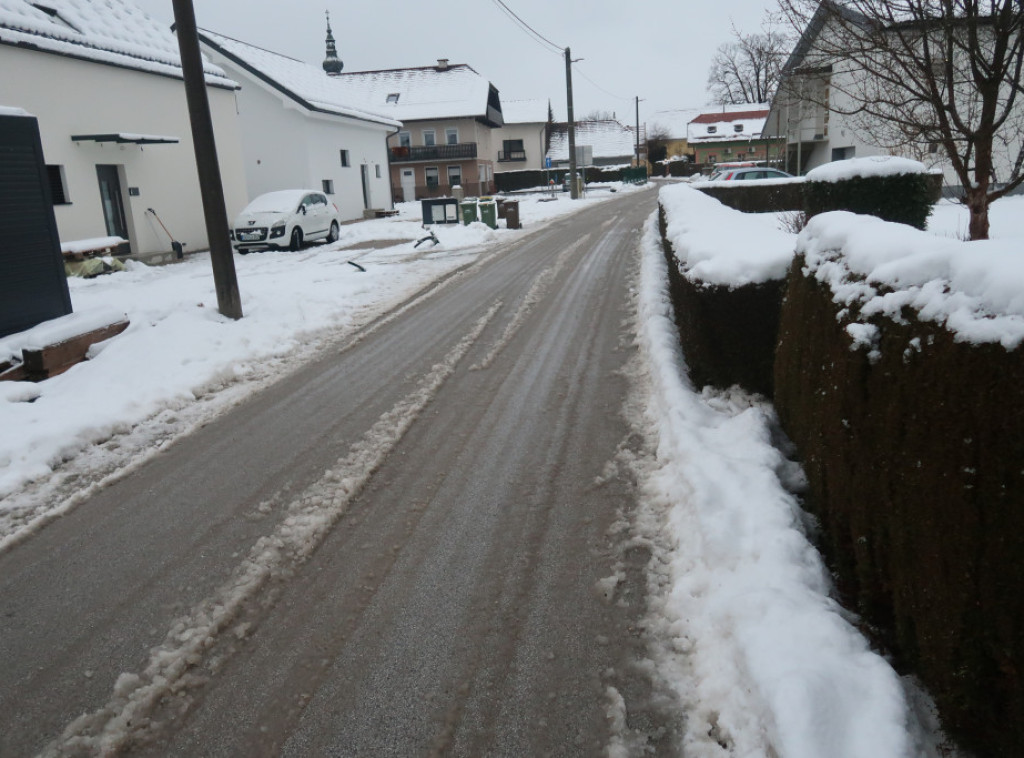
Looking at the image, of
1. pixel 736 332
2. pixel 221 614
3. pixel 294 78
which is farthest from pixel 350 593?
pixel 294 78

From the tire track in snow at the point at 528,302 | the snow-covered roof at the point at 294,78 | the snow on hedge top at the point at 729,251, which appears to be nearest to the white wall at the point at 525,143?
the snow-covered roof at the point at 294,78

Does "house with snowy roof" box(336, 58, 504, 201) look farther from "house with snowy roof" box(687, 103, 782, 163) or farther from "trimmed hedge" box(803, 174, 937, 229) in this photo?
"trimmed hedge" box(803, 174, 937, 229)

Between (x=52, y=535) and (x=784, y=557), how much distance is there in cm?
417

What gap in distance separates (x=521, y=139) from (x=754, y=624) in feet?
224

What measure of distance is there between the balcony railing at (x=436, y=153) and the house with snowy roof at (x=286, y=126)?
1938 cm

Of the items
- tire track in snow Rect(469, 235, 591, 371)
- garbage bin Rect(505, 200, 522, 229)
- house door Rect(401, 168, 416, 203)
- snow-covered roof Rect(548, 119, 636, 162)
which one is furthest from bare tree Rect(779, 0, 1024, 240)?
snow-covered roof Rect(548, 119, 636, 162)

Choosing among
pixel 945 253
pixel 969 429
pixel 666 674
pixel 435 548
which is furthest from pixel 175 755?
pixel 945 253

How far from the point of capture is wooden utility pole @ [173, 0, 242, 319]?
9.28 metres

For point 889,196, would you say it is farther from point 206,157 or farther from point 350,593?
point 350,593

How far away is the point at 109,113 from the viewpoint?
17328 millimetres

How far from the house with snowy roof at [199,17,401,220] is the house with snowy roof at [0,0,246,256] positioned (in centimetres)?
554

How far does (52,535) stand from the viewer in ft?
14.4

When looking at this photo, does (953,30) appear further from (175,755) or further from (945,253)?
(175,755)

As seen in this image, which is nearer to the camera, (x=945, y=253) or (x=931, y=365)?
(x=931, y=365)
